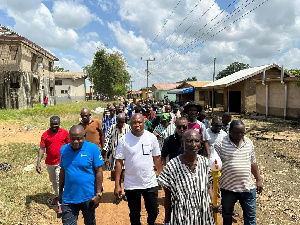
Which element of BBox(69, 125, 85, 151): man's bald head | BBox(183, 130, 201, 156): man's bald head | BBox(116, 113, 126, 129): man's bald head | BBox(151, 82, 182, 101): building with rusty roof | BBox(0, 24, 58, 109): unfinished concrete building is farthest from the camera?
BBox(151, 82, 182, 101): building with rusty roof

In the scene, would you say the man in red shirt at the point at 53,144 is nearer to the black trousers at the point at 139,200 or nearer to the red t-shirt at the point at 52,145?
the red t-shirt at the point at 52,145

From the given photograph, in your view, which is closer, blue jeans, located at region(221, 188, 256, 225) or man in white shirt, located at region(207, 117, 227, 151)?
blue jeans, located at region(221, 188, 256, 225)

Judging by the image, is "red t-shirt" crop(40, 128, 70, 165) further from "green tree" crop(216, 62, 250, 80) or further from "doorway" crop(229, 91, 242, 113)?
"green tree" crop(216, 62, 250, 80)

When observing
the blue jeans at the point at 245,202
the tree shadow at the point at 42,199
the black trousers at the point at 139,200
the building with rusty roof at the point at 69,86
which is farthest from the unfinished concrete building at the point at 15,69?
the blue jeans at the point at 245,202

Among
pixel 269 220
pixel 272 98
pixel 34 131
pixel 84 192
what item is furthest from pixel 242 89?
pixel 84 192

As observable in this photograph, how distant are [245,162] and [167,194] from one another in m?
1.35

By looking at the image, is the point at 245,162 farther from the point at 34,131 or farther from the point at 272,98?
the point at 272,98

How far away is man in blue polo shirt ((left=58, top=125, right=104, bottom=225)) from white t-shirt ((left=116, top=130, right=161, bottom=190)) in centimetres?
39

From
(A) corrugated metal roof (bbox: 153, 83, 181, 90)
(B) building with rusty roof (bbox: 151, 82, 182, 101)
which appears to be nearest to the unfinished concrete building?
(B) building with rusty roof (bbox: 151, 82, 182, 101)

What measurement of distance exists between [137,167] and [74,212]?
3.16 feet

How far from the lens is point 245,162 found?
3.31 meters

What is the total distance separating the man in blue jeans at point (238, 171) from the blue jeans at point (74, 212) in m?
1.79

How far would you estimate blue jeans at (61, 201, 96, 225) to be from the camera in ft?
10.1

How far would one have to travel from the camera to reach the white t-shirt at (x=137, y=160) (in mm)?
3330
